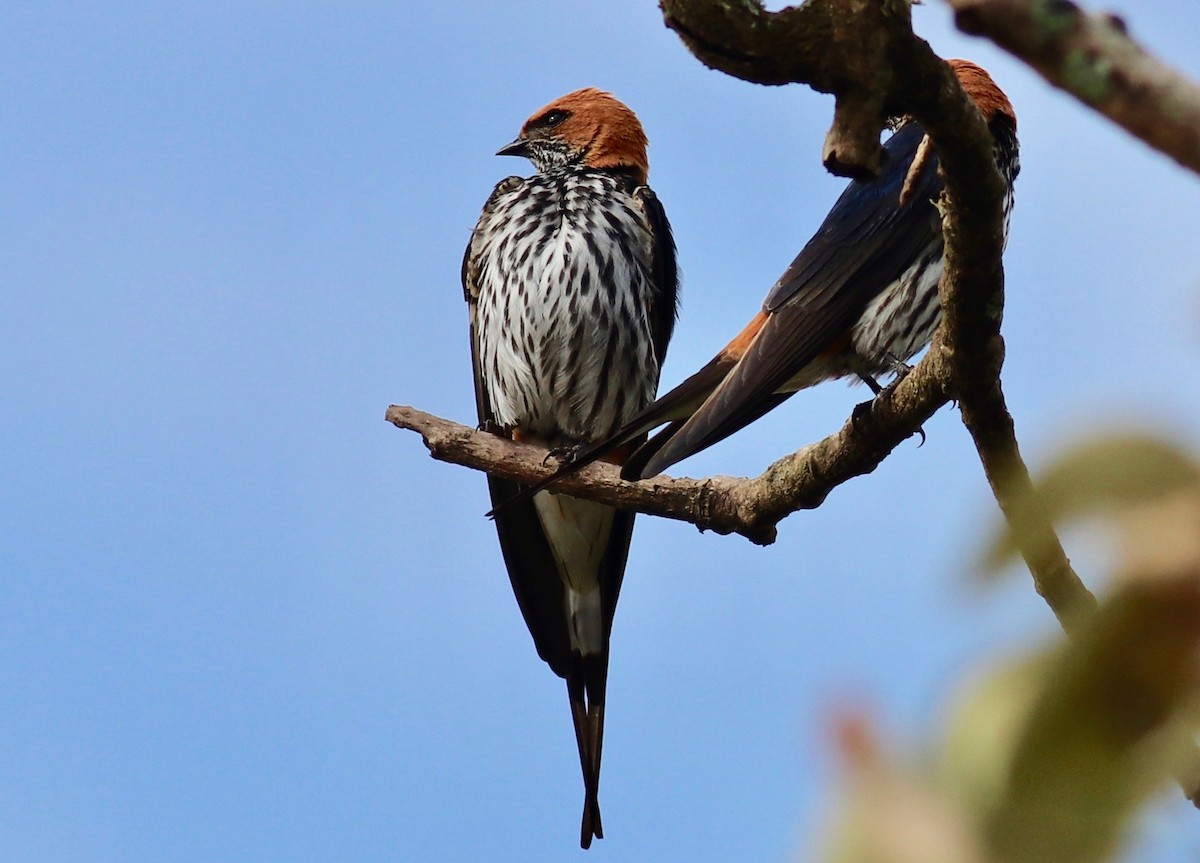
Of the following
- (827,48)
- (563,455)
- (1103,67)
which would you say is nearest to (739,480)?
(563,455)

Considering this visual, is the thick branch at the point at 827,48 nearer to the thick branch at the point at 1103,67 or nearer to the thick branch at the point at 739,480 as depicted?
the thick branch at the point at 739,480

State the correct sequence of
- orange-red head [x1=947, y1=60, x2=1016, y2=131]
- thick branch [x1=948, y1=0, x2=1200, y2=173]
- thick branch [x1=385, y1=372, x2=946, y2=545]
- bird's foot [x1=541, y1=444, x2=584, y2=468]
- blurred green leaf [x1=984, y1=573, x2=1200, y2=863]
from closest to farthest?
blurred green leaf [x1=984, y1=573, x2=1200, y2=863] < thick branch [x1=948, y1=0, x2=1200, y2=173] < thick branch [x1=385, y1=372, x2=946, y2=545] < orange-red head [x1=947, y1=60, x2=1016, y2=131] < bird's foot [x1=541, y1=444, x2=584, y2=468]

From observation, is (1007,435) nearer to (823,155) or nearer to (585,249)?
(823,155)

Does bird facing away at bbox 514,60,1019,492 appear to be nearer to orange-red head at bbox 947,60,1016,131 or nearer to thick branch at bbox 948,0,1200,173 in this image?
orange-red head at bbox 947,60,1016,131

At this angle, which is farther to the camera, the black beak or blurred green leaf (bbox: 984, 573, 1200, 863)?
the black beak

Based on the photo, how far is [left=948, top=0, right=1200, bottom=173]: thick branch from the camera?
0.88 meters

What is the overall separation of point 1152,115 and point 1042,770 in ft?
1.45

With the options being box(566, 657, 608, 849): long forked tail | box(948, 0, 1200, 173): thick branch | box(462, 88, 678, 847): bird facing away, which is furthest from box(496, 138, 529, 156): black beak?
box(948, 0, 1200, 173): thick branch

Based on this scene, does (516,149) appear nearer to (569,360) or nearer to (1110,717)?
(569,360)

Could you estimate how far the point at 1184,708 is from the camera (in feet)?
2.55

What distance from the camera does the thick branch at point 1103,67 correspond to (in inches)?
34.5

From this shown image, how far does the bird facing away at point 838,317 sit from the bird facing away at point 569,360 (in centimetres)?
237

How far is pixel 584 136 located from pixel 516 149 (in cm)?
53

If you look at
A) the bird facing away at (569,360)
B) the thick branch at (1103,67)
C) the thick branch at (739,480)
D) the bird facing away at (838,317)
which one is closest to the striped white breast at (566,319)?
the bird facing away at (569,360)
